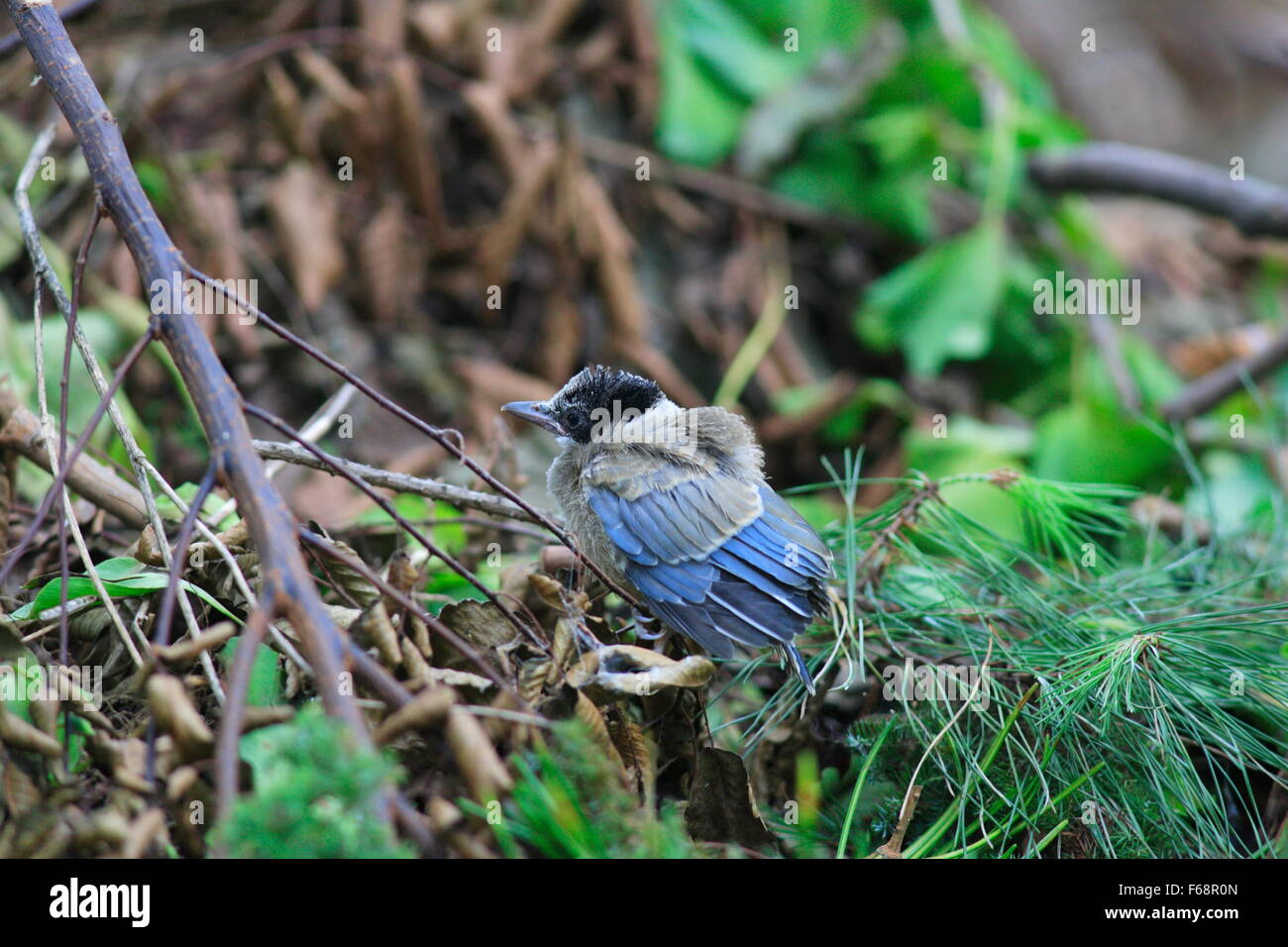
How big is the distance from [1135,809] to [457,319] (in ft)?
9.60

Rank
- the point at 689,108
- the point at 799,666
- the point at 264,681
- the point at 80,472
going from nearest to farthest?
the point at 264,681, the point at 799,666, the point at 80,472, the point at 689,108

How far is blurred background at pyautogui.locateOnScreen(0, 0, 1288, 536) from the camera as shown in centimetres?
342

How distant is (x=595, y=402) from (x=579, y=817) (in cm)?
122

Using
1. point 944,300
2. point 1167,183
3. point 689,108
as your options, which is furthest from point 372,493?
point 1167,183

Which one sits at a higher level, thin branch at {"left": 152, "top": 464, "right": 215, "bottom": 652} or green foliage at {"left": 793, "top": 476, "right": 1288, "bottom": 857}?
thin branch at {"left": 152, "top": 464, "right": 215, "bottom": 652}

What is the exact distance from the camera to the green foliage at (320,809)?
1062 millimetres

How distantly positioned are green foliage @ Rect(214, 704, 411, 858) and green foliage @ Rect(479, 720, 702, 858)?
19 centimetres

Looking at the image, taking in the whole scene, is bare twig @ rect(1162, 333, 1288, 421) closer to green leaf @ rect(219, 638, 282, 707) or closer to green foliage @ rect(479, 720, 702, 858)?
green foliage @ rect(479, 720, 702, 858)

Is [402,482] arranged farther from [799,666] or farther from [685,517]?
[799,666]

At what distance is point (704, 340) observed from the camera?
165 inches

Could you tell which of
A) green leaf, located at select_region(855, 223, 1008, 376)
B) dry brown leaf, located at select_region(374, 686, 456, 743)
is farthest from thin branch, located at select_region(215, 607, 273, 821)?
green leaf, located at select_region(855, 223, 1008, 376)

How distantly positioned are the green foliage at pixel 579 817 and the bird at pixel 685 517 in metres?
0.59

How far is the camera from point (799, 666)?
5.98 ft

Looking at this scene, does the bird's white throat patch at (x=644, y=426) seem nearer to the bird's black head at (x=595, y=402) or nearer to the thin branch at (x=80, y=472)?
the bird's black head at (x=595, y=402)
